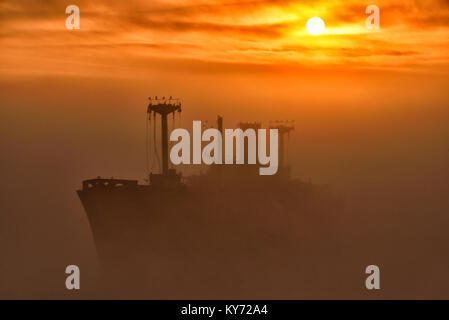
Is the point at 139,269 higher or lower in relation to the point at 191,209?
lower

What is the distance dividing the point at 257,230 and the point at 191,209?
448cm

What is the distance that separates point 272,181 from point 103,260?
1204 centimetres

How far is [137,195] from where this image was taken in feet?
115

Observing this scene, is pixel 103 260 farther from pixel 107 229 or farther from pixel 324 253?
pixel 324 253

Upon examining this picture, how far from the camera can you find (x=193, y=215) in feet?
120

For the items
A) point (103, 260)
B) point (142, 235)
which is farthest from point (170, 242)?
point (103, 260)

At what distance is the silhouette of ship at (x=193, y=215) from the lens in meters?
34.6

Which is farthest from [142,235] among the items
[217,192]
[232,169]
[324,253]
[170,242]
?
[324,253]

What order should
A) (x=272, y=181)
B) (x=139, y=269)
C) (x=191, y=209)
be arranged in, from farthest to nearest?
(x=272, y=181) < (x=191, y=209) < (x=139, y=269)

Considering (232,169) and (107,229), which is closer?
(107,229)

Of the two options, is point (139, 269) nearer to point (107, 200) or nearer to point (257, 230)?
point (107, 200)

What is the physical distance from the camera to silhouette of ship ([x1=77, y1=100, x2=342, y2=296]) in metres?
34.6

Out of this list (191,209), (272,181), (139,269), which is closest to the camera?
(139,269)

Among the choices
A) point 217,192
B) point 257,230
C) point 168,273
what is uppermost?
point 217,192
